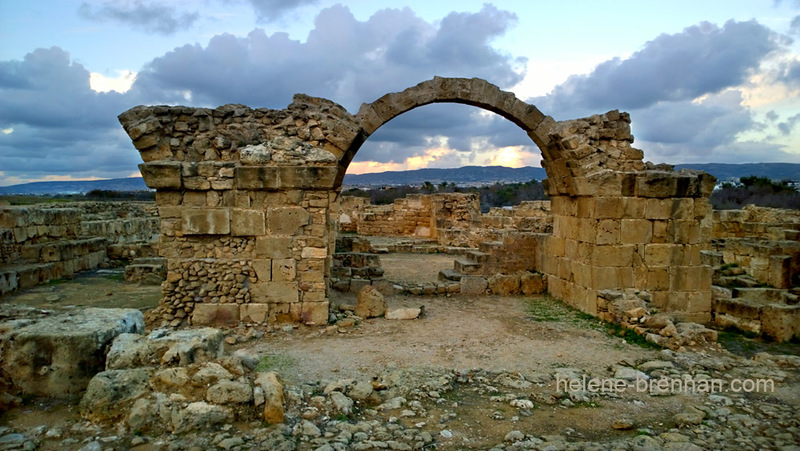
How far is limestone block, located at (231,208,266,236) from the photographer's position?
683 cm

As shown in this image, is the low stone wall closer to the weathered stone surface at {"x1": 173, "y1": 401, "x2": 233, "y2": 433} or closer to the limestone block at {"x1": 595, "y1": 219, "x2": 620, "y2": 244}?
the limestone block at {"x1": 595, "y1": 219, "x2": 620, "y2": 244}

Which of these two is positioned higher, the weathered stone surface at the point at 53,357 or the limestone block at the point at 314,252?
the limestone block at the point at 314,252

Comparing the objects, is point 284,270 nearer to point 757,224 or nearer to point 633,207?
point 633,207

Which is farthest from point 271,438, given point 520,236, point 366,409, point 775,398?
point 520,236

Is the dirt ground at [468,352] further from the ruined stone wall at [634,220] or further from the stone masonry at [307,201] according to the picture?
the ruined stone wall at [634,220]

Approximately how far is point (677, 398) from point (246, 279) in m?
5.18

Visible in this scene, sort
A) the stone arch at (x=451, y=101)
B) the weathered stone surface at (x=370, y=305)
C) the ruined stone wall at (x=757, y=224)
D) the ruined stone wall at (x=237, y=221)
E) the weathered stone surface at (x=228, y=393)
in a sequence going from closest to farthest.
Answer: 1. the weathered stone surface at (x=228, y=393)
2. the ruined stone wall at (x=237, y=221)
3. the weathered stone surface at (x=370, y=305)
4. the stone arch at (x=451, y=101)
5. the ruined stone wall at (x=757, y=224)

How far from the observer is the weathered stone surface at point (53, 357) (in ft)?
12.0

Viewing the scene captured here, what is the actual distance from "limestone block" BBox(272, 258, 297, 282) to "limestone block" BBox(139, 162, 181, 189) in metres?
1.64

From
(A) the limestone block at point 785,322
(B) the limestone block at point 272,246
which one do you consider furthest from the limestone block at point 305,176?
(A) the limestone block at point 785,322

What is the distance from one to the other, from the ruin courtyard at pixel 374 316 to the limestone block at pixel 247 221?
0.09ft

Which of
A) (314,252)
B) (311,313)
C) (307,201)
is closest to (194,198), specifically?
(307,201)

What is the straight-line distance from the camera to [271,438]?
138 inches

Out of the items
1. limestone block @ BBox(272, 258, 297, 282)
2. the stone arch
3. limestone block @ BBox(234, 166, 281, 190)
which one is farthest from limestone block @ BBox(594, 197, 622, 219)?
limestone block @ BBox(234, 166, 281, 190)
